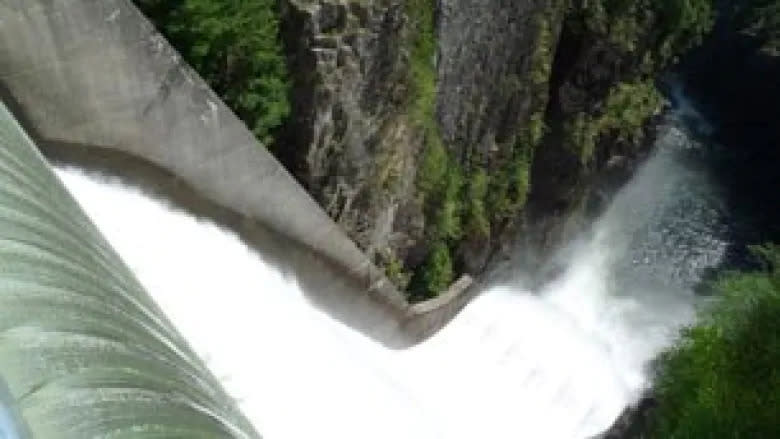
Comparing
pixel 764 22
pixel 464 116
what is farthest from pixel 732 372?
pixel 764 22

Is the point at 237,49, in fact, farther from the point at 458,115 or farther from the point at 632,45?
the point at 632,45

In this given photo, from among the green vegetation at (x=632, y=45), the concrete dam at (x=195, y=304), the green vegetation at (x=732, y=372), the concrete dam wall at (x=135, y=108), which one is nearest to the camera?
the concrete dam at (x=195, y=304)

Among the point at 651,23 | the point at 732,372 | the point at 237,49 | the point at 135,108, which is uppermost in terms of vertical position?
the point at 135,108

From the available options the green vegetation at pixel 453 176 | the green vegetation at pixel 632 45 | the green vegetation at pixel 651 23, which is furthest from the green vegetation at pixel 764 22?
the green vegetation at pixel 453 176

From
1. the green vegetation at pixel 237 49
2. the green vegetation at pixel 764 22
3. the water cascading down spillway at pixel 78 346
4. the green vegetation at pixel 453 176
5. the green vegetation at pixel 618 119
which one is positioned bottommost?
the green vegetation at pixel 764 22

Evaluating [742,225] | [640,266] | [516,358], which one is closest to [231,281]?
[516,358]

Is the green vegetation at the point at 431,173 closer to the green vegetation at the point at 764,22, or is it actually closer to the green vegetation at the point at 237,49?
the green vegetation at the point at 237,49

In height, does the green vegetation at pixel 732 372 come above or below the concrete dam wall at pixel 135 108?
below
